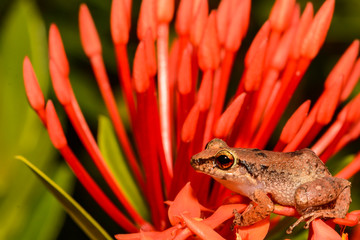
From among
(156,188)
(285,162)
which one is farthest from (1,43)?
(285,162)

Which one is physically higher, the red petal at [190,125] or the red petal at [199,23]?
the red petal at [199,23]

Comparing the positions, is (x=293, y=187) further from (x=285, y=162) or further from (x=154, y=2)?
(x=154, y=2)

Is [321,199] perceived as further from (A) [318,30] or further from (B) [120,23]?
(B) [120,23]

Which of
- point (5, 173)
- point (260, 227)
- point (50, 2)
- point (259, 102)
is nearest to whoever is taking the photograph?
point (260, 227)

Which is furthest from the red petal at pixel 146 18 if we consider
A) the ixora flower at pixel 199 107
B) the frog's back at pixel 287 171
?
the frog's back at pixel 287 171

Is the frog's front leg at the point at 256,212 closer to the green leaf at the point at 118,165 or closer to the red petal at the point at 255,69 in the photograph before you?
the red petal at the point at 255,69

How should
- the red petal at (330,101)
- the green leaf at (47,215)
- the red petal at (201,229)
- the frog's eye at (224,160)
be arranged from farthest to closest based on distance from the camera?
the green leaf at (47,215) → the red petal at (330,101) → the frog's eye at (224,160) → the red petal at (201,229)
